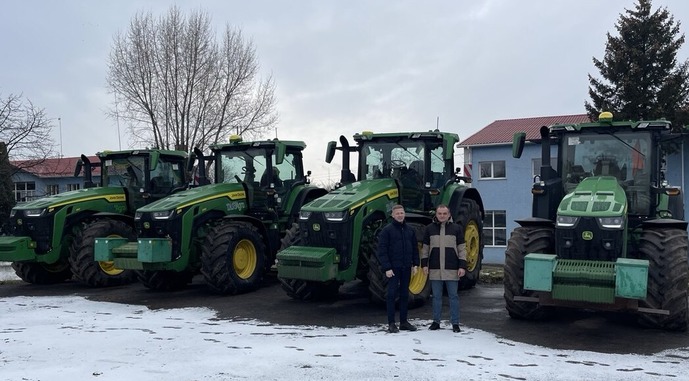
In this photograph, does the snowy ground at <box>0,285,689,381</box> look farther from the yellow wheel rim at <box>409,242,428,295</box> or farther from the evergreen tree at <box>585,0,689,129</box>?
the evergreen tree at <box>585,0,689,129</box>

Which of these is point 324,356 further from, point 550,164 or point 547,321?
point 550,164

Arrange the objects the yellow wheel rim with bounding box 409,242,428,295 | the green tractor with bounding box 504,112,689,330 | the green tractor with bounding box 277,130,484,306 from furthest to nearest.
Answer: the yellow wheel rim with bounding box 409,242,428,295 → the green tractor with bounding box 277,130,484,306 → the green tractor with bounding box 504,112,689,330

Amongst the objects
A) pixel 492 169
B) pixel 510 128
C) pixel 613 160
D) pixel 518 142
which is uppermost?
pixel 510 128

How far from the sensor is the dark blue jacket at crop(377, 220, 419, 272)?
9078 millimetres

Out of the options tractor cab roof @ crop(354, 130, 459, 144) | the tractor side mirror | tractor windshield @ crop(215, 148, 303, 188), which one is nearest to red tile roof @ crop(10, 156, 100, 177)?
tractor windshield @ crop(215, 148, 303, 188)

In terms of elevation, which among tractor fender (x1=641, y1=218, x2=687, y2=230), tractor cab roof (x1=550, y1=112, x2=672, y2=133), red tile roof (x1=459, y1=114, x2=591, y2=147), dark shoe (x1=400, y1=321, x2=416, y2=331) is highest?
red tile roof (x1=459, y1=114, x2=591, y2=147)

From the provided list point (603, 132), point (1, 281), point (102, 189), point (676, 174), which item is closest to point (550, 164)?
point (603, 132)

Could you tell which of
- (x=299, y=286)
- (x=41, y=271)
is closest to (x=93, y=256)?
(x=41, y=271)

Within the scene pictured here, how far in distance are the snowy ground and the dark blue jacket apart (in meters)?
0.89

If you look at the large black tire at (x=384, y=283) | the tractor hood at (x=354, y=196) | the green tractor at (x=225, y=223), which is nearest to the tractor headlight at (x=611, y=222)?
the large black tire at (x=384, y=283)

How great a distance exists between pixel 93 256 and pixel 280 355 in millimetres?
7147

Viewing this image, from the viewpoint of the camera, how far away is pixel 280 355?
7547mm

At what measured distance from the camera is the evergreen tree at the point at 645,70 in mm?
28359

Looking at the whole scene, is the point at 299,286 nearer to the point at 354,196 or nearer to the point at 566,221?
the point at 354,196
